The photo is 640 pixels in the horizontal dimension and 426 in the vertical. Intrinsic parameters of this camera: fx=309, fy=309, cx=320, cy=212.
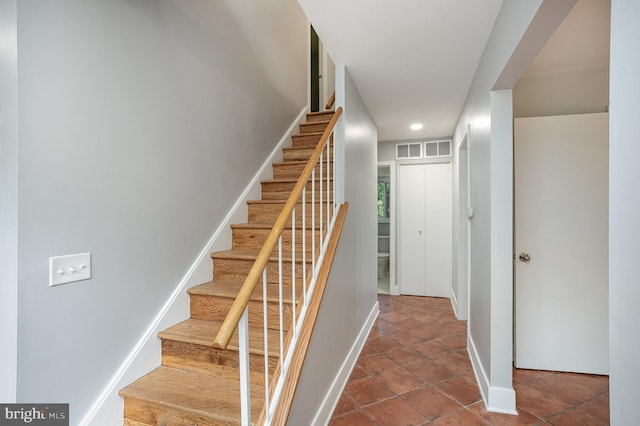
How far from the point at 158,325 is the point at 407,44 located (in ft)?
7.74

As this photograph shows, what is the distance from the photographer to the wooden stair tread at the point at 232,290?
1.83 m

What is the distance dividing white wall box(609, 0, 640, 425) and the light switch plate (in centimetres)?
185

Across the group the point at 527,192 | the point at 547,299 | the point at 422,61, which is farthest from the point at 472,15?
the point at 547,299

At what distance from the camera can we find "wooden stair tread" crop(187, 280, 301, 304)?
72.2 inches

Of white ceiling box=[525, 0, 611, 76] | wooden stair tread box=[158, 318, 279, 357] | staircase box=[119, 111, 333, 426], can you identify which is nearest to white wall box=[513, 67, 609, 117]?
white ceiling box=[525, 0, 611, 76]

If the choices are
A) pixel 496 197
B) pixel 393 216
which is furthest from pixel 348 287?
pixel 393 216

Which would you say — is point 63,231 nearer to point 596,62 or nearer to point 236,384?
point 236,384

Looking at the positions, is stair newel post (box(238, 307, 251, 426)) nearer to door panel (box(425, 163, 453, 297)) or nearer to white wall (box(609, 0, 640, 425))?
white wall (box(609, 0, 640, 425))

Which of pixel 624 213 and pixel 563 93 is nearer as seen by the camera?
pixel 624 213

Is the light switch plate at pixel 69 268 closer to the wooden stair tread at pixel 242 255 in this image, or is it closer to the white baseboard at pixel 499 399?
the wooden stair tread at pixel 242 255

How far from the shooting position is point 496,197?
1.92m

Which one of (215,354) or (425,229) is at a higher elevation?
(425,229)

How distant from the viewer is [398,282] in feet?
15.7
